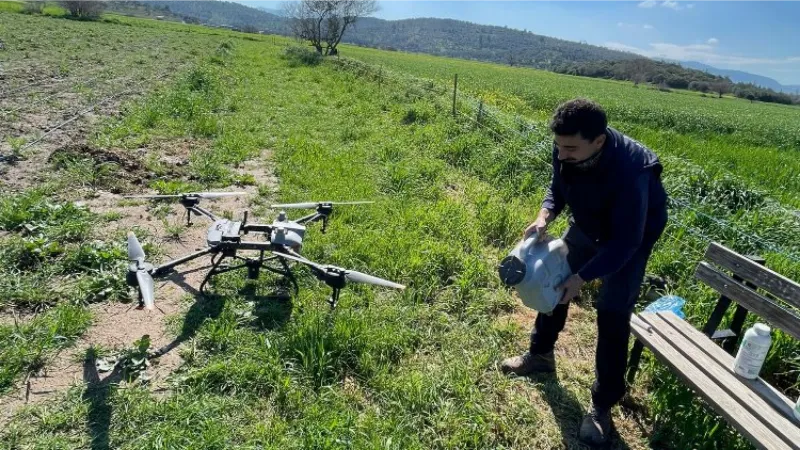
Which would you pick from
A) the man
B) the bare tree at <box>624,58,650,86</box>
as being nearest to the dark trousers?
the man

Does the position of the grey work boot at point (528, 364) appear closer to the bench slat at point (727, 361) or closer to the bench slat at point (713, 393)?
the bench slat at point (713, 393)

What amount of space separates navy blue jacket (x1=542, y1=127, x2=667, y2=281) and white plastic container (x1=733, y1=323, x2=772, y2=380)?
31.7 inches

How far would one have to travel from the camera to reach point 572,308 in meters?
4.87

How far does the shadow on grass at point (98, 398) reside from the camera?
2869 millimetres

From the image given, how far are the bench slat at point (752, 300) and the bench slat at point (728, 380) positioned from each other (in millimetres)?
392

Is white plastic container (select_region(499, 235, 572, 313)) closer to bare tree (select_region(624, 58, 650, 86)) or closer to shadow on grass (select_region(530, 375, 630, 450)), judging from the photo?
shadow on grass (select_region(530, 375, 630, 450))

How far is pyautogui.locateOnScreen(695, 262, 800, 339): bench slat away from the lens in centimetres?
295

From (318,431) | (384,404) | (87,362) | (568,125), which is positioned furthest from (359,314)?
(568,125)

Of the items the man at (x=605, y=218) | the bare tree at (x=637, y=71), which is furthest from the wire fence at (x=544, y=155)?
the bare tree at (x=637, y=71)

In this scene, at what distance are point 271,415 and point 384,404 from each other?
0.81 metres

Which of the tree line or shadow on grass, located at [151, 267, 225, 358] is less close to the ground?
the tree line

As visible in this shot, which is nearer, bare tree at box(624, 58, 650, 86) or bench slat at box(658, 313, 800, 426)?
bench slat at box(658, 313, 800, 426)

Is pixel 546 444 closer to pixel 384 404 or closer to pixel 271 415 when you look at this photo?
pixel 384 404

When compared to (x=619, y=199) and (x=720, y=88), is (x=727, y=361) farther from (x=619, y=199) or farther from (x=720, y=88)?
(x=720, y=88)
